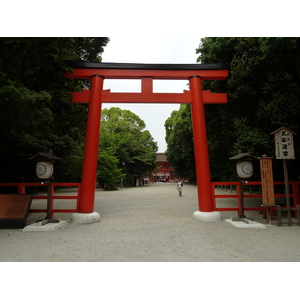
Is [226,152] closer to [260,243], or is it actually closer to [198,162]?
[198,162]

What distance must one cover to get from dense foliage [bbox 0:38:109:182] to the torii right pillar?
14.6ft

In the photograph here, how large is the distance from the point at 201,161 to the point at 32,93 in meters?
5.59

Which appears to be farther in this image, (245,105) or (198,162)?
(245,105)

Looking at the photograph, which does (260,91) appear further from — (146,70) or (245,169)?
(146,70)

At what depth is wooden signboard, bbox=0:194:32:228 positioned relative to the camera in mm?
6781

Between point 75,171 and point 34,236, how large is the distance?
2103 cm

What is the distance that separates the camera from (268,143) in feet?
26.9

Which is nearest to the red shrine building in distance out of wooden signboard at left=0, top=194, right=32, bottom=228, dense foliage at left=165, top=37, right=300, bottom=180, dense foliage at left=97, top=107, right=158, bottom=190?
dense foliage at left=97, top=107, right=158, bottom=190

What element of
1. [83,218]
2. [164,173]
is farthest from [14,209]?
[164,173]

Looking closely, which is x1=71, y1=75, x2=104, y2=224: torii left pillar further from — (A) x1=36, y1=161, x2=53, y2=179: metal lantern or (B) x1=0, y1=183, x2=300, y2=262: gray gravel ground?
(A) x1=36, y1=161, x2=53, y2=179: metal lantern

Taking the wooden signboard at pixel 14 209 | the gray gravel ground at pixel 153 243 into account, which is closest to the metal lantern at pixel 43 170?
the wooden signboard at pixel 14 209

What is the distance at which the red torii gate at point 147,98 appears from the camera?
7672 millimetres

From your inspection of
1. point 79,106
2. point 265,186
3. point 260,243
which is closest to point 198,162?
point 265,186

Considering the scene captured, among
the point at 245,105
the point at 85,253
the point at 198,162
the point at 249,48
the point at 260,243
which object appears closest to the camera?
the point at 85,253
